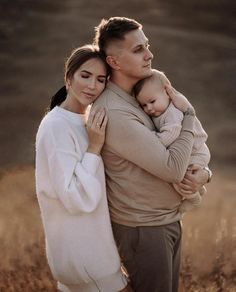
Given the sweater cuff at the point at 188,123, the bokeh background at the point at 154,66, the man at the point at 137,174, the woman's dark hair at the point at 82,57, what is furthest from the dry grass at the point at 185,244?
the woman's dark hair at the point at 82,57

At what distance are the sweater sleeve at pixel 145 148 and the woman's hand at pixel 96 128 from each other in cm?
2

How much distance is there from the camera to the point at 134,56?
2283 mm

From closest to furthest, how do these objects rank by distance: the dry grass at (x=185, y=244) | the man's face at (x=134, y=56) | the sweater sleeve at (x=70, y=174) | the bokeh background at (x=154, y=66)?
1. the sweater sleeve at (x=70, y=174)
2. the man's face at (x=134, y=56)
3. the dry grass at (x=185, y=244)
4. the bokeh background at (x=154, y=66)

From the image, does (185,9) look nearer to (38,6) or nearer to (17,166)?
(38,6)

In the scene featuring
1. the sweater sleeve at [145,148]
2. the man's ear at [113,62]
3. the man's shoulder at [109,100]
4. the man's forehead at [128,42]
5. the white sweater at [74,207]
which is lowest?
the white sweater at [74,207]

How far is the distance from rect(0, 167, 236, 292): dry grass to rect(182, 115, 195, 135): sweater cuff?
1677 millimetres

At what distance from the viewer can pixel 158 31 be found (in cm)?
710

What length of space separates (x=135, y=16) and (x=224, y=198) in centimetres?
306

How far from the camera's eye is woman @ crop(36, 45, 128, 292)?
219cm

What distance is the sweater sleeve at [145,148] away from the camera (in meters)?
2.19

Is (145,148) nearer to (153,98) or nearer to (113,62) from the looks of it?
(153,98)

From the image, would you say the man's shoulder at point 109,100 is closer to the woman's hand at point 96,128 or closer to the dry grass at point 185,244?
the woman's hand at point 96,128

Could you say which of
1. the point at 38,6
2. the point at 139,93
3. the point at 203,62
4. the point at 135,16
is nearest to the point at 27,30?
the point at 38,6

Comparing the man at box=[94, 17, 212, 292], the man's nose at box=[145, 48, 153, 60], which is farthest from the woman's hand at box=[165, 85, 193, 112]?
the man's nose at box=[145, 48, 153, 60]
